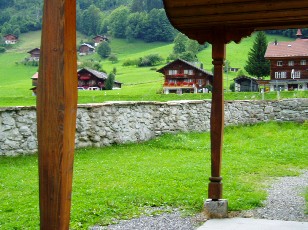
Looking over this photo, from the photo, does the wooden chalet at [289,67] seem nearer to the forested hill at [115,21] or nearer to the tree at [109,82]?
the tree at [109,82]

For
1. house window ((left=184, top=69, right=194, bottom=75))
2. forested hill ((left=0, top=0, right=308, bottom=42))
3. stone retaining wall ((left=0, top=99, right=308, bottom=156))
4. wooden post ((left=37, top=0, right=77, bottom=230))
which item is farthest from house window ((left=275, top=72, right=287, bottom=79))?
forested hill ((left=0, top=0, right=308, bottom=42))

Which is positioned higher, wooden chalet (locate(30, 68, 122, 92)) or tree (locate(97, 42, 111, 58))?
tree (locate(97, 42, 111, 58))

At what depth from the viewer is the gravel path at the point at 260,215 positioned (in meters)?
5.76

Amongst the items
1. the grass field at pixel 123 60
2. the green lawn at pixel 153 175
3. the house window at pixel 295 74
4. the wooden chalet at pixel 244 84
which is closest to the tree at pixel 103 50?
the grass field at pixel 123 60

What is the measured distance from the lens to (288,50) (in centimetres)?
3800

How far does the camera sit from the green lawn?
6352 millimetres

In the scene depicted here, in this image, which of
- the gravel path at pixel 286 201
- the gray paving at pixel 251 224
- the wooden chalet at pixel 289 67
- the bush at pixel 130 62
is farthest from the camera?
the bush at pixel 130 62

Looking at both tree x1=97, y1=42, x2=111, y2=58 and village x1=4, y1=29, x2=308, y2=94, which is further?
tree x1=97, y1=42, x2=111, y2=58

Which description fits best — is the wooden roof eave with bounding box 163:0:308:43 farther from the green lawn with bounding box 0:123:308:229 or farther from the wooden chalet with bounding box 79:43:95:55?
the wooden chalet with bounding box 79:43:95:55

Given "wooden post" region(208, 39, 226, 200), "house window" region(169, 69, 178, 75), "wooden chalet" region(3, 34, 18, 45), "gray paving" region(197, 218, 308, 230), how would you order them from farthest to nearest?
"wooden chalet" region(3, 34, 18, 45)
"house window" region(169, 69, 178, 75)
"wooden post" region(208, 39, 226, 200)
"gray paving" region(197, 218, 308, 230)

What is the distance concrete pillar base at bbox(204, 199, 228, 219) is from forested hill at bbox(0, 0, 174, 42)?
251ft

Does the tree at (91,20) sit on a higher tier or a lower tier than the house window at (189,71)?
higher

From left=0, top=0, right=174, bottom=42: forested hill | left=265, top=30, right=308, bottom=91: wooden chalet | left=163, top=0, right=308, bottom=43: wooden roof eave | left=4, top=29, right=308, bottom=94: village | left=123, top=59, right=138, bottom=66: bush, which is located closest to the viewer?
left=163, top=0, right=308, bottom=43: wooden roof eave

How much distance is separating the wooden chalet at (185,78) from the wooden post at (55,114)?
4091cm
